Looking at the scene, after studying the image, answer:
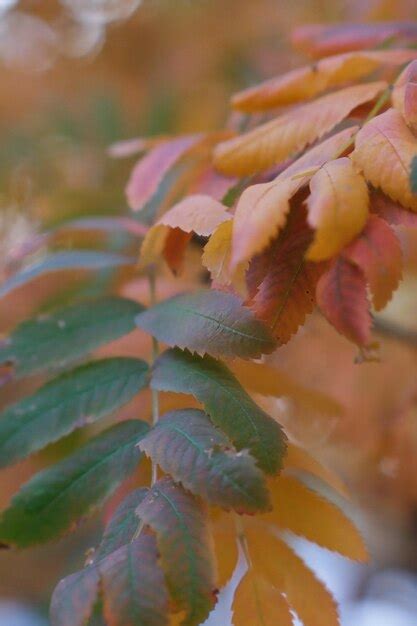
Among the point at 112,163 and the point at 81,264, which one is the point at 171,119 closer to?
the point at 112,163

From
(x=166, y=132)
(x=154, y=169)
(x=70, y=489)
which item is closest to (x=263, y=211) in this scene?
(x=70, y=489)

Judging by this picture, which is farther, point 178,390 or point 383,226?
point 178,390

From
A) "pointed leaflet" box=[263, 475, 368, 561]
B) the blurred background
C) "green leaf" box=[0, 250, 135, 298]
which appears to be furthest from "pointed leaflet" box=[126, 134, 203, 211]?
"pointed leaflet" box=[263, 475, 368, 561]

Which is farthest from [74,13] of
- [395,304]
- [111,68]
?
[395,304]

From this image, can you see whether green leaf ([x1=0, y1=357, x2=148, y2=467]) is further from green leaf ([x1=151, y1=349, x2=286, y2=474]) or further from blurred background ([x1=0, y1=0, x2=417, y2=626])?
blurred background ([x1=0, y1=0, x2=417, y2=626])

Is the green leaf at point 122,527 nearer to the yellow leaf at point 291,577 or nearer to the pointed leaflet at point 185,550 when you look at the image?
the pointed leaflet at point 185,550

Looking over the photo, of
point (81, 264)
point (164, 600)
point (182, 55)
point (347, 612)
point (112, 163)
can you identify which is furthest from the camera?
point (347, 612)
